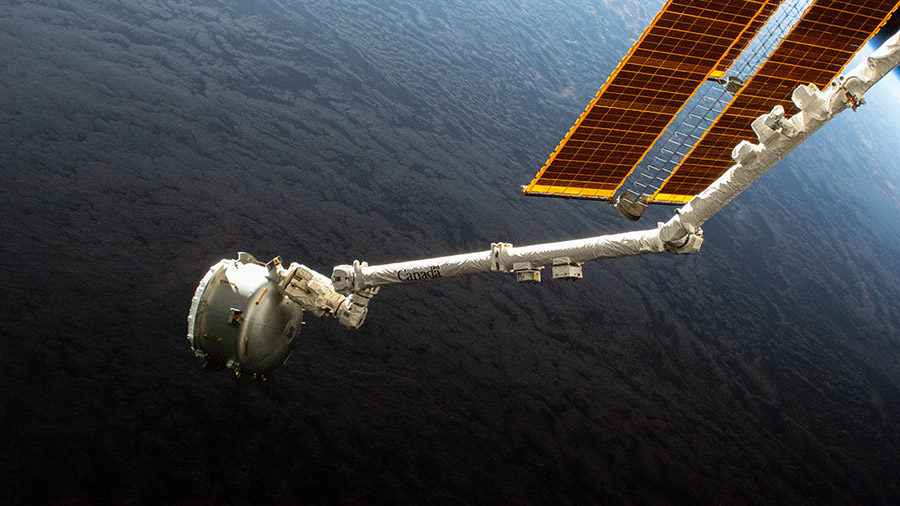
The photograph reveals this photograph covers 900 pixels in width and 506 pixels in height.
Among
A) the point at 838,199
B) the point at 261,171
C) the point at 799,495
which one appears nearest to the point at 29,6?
the point at 261,171

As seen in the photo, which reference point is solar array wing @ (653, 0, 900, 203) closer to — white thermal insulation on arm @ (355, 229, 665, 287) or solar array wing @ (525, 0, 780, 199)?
solar array wing @ (525, 0, 780, 199)

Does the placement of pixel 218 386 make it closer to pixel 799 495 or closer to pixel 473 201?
pixel 473 201

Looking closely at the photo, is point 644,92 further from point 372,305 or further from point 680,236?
point 372,305

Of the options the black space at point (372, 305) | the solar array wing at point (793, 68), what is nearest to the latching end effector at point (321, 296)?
the black space at point (372, 305)

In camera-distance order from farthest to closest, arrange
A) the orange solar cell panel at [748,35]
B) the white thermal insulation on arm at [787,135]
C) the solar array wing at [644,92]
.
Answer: the orange solar cell panel at [748,35] → the solar array wing at [644,92] → the white thermal insulation on arm at [787,135]

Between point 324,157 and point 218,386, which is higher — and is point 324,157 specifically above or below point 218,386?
above

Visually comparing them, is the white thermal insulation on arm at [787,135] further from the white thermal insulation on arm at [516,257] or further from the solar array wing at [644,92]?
the solar array wing at [644,92]
